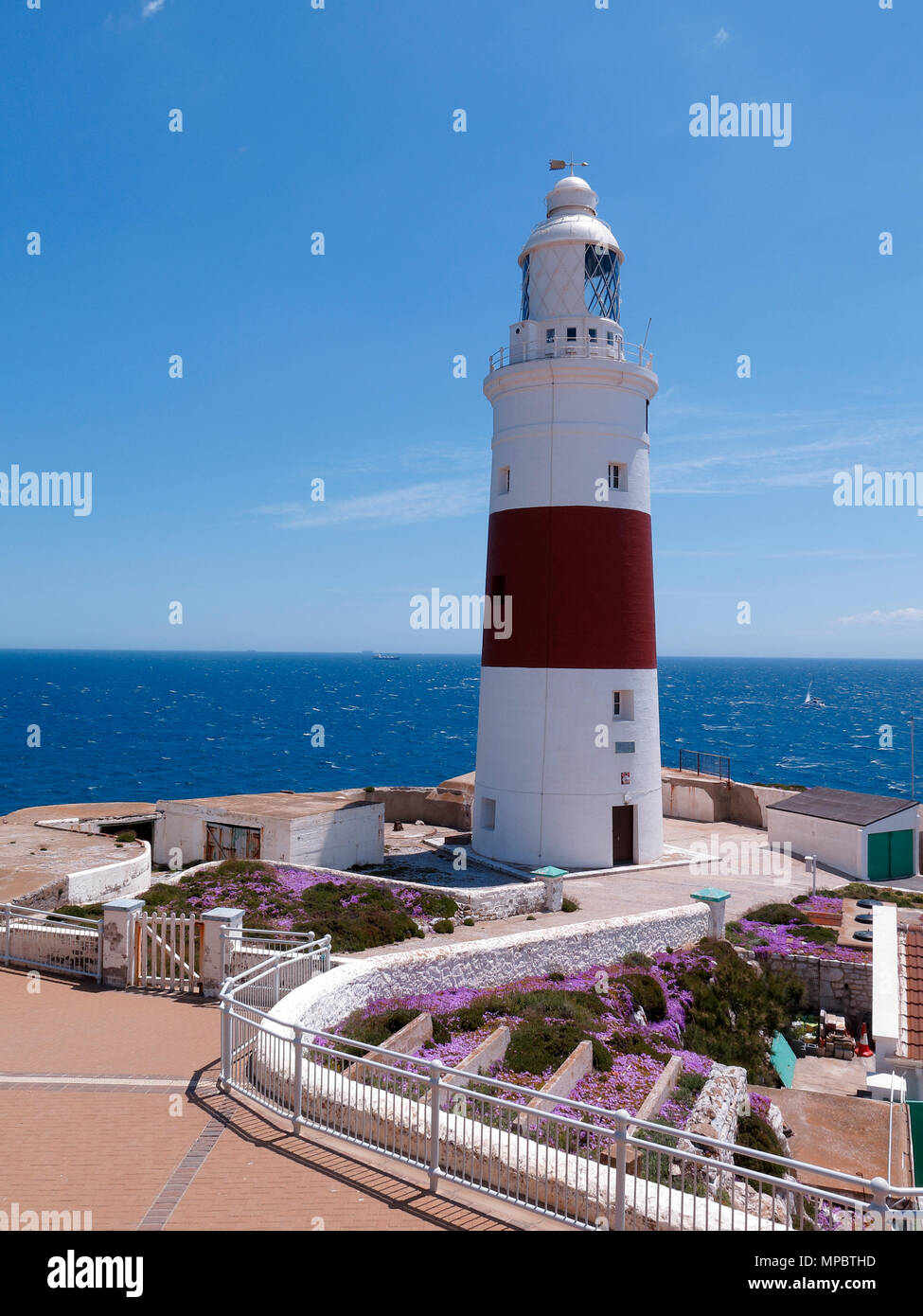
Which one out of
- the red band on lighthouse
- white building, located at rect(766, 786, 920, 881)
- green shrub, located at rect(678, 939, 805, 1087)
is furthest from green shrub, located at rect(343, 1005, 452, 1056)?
white building, located at rect(766, 786, 920, 881)

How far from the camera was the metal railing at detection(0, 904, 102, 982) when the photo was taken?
15375 millimetres

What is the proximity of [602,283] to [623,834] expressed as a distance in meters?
17.2

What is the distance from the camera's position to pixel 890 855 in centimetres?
2855

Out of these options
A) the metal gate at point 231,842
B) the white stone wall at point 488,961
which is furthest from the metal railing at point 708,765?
the metal gate at point 231,842

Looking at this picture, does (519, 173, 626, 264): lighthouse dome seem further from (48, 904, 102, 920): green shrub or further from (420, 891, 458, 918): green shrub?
(48, 904, 102, 920): green shrub

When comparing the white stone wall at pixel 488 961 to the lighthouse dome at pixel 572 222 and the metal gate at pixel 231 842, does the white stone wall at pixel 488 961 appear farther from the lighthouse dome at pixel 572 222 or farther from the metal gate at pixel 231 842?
the lighthouse dome at pixel 572 222

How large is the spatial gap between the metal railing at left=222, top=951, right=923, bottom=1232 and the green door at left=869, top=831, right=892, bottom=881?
18.4 metres

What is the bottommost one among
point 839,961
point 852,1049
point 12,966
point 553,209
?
point 852,1049

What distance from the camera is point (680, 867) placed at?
27375 mm

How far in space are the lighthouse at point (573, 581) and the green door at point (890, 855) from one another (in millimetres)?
7197

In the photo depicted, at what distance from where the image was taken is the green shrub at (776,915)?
23.5 meters
